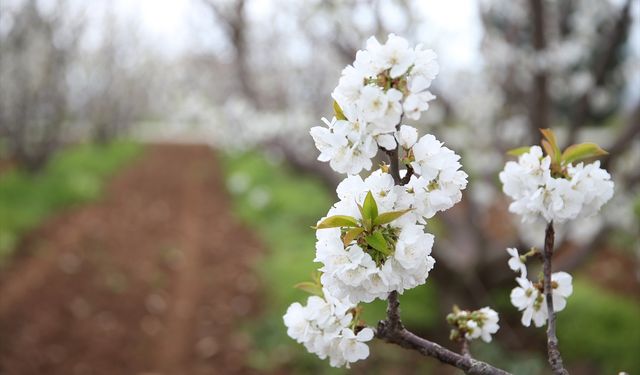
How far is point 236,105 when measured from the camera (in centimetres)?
838

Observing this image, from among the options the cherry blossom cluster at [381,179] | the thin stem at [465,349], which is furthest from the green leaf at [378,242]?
the thin stem at [465,349]

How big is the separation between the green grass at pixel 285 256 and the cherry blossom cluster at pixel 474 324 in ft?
9.26

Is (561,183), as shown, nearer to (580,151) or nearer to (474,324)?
(580,151)

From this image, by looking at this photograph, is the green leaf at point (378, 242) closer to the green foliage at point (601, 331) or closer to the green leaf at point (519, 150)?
the green leaf at point (519, 150)

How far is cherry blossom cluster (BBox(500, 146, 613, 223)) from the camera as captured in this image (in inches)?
45.1

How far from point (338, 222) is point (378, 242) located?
80 mm

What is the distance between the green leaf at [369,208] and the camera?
3.19ft

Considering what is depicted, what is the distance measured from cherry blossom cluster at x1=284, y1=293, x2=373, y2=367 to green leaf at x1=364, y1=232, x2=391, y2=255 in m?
0.21

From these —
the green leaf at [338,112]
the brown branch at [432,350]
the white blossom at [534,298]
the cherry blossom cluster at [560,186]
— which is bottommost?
the brown branch at [432,350]

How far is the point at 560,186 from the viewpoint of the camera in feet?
3.76

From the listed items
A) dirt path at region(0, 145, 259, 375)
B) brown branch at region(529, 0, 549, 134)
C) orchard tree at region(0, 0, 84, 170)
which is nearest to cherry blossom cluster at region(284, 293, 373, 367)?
brown branch at region(529, 0, 549, 134)

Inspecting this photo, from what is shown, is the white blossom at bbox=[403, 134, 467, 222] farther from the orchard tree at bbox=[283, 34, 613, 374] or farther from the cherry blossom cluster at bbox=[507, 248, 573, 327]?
the cherry blossom cluster at bbox=[507, 248, 573, 327]

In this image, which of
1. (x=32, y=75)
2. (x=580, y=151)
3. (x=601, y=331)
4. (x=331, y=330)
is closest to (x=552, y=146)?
(x=580, y=151)

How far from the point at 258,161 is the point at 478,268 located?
31.0 ft
